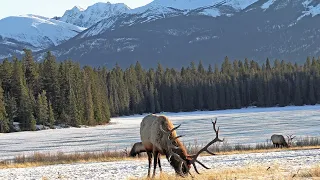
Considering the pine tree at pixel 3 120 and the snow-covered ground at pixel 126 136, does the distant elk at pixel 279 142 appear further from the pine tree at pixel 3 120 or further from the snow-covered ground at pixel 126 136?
the pine tree at pixel 3 120

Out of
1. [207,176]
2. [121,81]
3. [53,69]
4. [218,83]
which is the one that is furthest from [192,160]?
[218,83]

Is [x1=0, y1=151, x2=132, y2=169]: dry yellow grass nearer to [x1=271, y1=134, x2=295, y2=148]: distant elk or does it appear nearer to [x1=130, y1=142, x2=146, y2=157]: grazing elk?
[x1=130, y1=142, x2=146, y2=157]: grazing elk

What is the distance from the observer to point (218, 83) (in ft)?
505

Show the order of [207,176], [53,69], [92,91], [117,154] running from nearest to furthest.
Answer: [207,176]
[117,154]
[53,69]
[92,91]

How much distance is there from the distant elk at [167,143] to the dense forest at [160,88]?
255 ft

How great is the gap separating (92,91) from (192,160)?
3627 inches

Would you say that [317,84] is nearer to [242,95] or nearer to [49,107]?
[242,95]

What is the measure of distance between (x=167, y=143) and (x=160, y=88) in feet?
456

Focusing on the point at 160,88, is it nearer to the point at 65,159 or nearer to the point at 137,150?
the point at 137,150

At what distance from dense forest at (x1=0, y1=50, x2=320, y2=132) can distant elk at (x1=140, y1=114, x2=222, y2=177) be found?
77.8 m

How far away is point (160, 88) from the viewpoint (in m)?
156

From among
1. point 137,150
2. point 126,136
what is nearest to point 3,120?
point 126,136

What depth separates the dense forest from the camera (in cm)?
9888

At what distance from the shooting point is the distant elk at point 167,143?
A: 16859 millimetres
